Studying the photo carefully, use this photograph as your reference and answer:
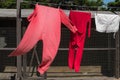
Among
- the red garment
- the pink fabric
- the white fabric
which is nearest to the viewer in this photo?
the pink fabric

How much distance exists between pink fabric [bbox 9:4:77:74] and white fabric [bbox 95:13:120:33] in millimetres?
2809

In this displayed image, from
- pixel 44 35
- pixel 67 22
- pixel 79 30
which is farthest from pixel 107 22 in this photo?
pixel 44 35

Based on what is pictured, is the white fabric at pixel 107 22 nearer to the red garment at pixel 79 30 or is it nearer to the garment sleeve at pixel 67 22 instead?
the red garment at pixel 79 30

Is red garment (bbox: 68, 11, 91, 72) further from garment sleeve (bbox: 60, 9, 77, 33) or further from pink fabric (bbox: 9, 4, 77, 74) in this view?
pink fabric (bbox: 9, 4, 77, 74)

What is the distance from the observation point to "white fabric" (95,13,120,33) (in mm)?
11055

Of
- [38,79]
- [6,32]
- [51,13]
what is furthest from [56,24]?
[6,32]

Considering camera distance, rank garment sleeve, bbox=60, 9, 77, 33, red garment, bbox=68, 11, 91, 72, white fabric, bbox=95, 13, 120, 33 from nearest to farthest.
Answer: garment sleeve, bbox=60, 9, 77, 33 → red garment, bbox=68, 11, 91, 72 → white fabric, bbox=95, 13, 120, 33

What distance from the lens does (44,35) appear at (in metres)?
7.82

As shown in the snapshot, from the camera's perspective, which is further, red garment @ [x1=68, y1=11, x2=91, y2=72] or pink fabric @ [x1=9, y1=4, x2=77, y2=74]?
red garment @ [x1=68, y1=11, x2=91, y2=72]

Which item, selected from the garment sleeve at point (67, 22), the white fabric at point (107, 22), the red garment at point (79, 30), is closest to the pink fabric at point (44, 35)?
the garment sleeve at point (67, 22)

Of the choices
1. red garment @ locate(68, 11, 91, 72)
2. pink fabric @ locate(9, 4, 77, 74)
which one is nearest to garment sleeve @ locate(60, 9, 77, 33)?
pink fabric @ locate(9, 4, 77, 74)

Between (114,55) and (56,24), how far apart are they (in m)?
4.54

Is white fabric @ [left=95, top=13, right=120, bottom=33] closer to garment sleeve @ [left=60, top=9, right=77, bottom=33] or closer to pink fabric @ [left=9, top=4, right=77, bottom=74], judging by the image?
garment sleeve @ [left=60, top=9, right=77, bottom=33]

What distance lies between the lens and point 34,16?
839 centimetres
